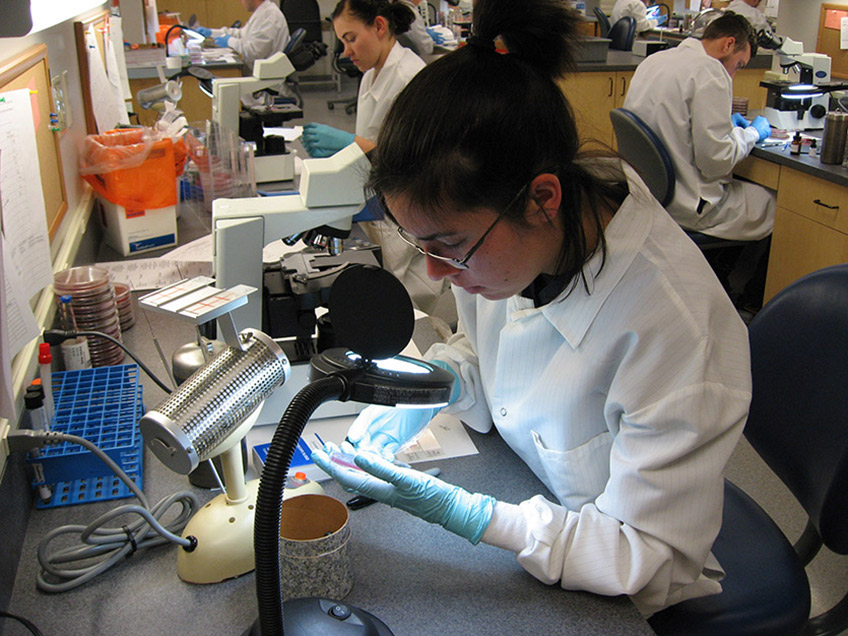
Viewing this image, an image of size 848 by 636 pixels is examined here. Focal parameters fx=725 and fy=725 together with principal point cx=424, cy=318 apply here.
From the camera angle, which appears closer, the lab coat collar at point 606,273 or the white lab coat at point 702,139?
the lab coat collar at point 606,273

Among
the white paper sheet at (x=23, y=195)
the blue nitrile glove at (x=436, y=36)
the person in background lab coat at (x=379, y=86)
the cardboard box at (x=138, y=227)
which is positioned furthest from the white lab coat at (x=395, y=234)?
the blue nitrile glove at (x=436, y=36)

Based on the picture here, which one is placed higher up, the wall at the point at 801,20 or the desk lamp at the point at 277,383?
the wall at the point at 801,20

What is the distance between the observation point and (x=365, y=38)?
2910 mm

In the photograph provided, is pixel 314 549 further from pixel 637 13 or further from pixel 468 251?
pixel 637 13

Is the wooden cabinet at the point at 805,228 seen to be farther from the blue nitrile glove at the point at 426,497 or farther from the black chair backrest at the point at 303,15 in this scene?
the black chair backrest at the point at 303,15

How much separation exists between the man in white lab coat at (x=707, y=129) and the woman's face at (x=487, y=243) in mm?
2430

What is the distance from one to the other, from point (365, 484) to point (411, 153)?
1.37 ft

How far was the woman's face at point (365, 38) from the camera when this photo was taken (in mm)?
2883

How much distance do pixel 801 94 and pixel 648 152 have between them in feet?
3.14

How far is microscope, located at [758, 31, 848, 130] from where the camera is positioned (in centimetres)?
330

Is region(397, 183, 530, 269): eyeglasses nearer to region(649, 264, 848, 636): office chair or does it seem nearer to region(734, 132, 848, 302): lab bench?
region(649, 264, 848, 636): office chair

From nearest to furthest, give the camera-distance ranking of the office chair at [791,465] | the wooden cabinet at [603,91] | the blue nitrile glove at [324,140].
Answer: the office chair at [791,465] < the blue nitrile glove at [324,140] < the wooden cabinet at [603,91]

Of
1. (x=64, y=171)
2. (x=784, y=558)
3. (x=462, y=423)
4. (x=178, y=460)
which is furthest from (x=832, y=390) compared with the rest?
(x=64, y=171)

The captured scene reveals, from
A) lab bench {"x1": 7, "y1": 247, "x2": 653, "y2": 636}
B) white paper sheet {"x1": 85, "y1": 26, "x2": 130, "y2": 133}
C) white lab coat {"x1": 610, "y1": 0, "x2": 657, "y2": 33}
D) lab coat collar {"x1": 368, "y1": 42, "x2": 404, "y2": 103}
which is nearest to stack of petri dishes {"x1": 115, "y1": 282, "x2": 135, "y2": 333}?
lab bench {"x1": 7, "y1": 247, "x2": 653, "y2": 636}
